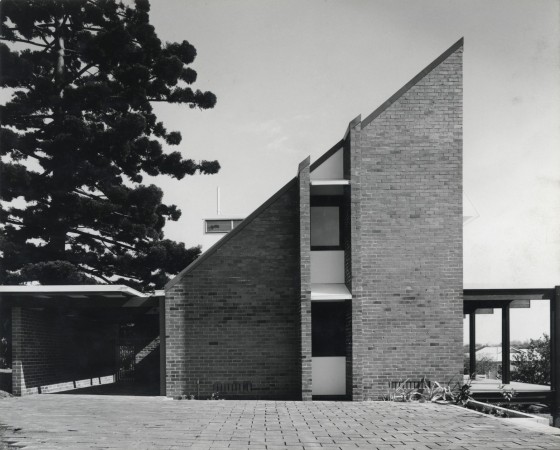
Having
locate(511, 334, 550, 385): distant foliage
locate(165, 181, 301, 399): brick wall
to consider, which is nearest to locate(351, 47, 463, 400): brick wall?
locate(165, 181, 301, 399): brick wall

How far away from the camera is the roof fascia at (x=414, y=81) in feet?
43.8

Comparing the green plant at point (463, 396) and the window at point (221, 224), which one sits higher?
the window at point (221, 224)

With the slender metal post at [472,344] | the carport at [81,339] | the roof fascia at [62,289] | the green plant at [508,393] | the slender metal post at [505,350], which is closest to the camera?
the roof fascia at [62,289]

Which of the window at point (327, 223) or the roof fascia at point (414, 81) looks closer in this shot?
the roof fascia at point (414, 81)

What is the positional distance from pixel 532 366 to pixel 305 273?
1212cm

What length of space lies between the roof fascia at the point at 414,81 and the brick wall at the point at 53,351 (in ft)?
32.0

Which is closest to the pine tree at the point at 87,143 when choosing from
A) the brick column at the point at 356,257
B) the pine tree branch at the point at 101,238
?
the pine tree branch at the point at 101,238

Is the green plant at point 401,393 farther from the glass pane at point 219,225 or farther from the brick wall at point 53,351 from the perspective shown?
the glass pane at point 219,225

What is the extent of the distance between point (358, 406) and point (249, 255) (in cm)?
429

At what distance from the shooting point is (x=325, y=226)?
14.1 metres

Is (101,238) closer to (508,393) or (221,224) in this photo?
(221,224)

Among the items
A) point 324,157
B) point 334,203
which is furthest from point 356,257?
point 324,157

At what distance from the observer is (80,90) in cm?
2236

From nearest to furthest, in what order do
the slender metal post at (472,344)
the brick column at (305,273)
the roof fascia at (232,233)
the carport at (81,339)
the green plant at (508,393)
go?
1. the brick column at (305,273)
2. the green plant at (508,393)
3. the roof fascia at (232,233)
4. the carport at (81,339)
5. the slender metal post at (472,344)
